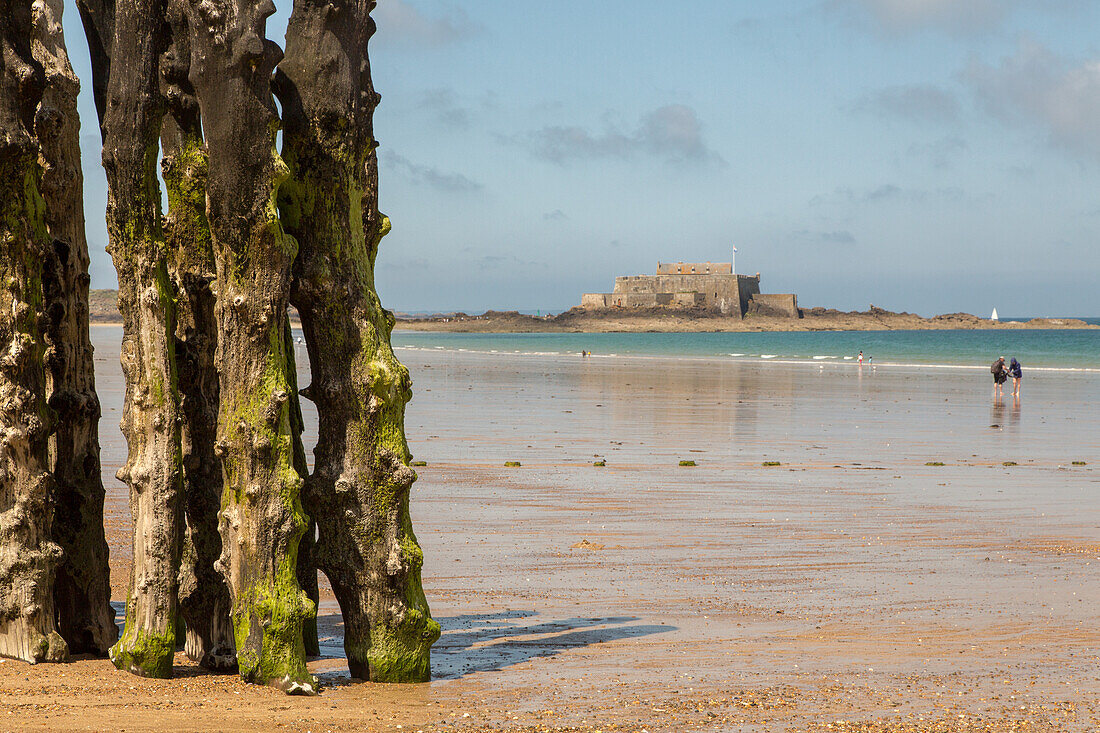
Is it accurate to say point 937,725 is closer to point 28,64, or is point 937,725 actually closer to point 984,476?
point 28,64

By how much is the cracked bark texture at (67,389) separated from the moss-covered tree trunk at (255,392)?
1117mm

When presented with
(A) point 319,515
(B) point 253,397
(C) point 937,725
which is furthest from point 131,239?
(C) point 937,725

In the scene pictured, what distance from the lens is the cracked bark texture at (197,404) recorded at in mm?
5176

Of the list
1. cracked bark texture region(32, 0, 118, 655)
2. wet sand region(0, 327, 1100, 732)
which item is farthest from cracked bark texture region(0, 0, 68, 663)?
wet sand region(0, 327, 1100, 732)

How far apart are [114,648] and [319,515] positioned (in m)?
1.17

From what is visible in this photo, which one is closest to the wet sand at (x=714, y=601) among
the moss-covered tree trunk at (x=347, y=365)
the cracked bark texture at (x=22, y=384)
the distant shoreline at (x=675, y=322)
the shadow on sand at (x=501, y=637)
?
the shadow on sand at (x=501, y=637)

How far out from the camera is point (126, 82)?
16.3ft

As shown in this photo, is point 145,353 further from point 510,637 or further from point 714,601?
point 714,601

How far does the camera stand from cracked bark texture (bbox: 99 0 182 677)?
4957mm

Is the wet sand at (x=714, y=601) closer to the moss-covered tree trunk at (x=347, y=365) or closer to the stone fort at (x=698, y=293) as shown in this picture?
the moss-covered tree trunk at (x=347, y=365)

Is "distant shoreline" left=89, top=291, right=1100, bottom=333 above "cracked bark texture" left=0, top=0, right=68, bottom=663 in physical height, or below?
above

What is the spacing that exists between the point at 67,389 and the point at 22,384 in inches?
11.5

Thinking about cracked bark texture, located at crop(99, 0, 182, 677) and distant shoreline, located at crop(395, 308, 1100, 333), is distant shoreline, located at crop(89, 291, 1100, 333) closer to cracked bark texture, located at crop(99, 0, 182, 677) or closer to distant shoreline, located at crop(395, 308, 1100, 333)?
distant shoreline, located at crop(395, 308, 1100, 333)

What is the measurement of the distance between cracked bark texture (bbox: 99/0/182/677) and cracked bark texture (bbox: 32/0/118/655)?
523mm
